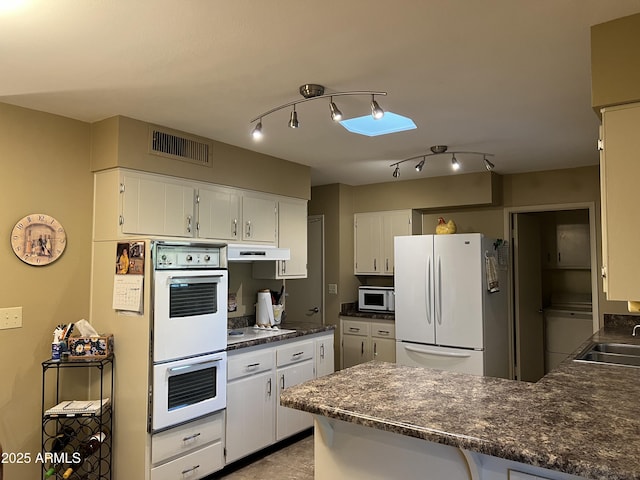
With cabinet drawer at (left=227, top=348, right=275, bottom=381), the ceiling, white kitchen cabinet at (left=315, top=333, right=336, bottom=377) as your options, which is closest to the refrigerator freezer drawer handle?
white kitchen cabinet at (left=315, top=333, right=336, bottom=377)

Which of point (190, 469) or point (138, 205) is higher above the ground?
point (138, 205)

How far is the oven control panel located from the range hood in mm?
135

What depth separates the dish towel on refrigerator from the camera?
430cm

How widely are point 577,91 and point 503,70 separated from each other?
588 mm

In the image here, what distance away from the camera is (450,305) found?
4.31m

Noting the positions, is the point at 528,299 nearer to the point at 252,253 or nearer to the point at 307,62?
the point at 252,253

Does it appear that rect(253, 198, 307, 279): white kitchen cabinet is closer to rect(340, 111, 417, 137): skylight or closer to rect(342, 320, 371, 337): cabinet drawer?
rect(342, 320, 371, 337): cabinet drawer

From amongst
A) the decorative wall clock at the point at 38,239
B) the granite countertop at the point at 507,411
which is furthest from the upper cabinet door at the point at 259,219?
the granite countertop at the point at 507,411

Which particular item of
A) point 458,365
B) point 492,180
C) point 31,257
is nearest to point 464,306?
point 458,365

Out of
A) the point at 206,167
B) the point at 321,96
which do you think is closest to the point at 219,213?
the point at 206,167

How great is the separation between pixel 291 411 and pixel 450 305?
173 cm

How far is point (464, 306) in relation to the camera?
4242 millimetres

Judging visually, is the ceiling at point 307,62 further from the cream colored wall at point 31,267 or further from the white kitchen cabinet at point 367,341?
the white kitchen cabinet at point 367,341

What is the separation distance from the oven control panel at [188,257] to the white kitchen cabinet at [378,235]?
2.51m
